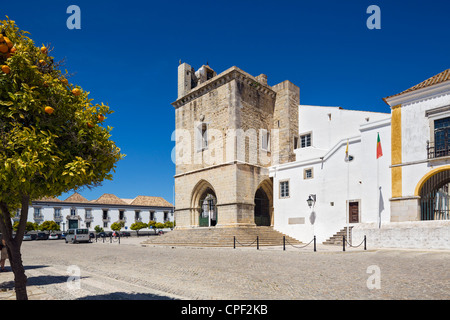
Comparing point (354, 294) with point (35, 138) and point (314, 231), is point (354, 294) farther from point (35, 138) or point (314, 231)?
point (314, 231)

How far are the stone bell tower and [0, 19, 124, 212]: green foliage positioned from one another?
19824 mm

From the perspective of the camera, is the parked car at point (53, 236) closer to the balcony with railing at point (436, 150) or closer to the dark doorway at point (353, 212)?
the dark doorway at point (353, 212)

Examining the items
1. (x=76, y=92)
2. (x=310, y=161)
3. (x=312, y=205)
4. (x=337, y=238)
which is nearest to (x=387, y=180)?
(x=337, y=238)

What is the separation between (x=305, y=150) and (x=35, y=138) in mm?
25177

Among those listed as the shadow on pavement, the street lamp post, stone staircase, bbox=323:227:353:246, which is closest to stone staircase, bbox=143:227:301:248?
the street lamp post

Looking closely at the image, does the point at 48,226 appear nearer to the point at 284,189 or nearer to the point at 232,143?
the point at 232,143

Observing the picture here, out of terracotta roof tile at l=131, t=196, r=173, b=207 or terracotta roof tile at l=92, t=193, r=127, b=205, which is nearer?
terracotta roof tile at l=92, t=193, r=127, b=205

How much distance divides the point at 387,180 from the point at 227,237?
416 inches

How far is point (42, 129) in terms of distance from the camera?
439cm

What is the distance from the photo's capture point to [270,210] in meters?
27.9

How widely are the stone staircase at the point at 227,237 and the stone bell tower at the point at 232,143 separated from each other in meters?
1.43

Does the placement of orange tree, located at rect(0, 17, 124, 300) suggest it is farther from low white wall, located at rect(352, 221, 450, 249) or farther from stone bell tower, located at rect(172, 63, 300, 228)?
stone bell tower, located at rect(172, 63, 300, 228)

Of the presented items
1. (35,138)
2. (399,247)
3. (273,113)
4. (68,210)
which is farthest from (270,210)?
(68,210)

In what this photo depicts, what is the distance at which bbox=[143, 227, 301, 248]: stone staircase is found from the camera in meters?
21.6
